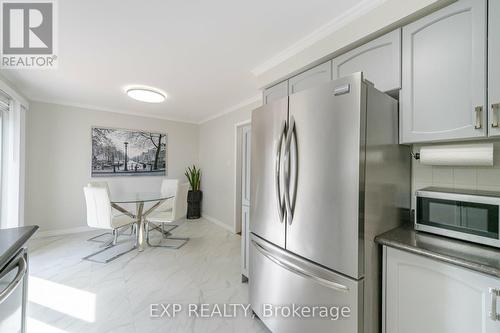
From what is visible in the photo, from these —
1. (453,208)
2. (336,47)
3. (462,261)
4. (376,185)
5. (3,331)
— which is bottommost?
(3,331)

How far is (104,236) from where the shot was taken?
11.6 ft

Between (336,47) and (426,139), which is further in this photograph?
(336,47)

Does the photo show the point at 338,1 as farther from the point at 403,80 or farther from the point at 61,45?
the point at 61,45

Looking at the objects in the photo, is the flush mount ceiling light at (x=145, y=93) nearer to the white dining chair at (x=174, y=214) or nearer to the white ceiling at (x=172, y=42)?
the white ceiling at (x=172, y=42)

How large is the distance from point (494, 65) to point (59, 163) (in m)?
5.17

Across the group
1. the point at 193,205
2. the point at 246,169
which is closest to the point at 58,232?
the point at 193,205

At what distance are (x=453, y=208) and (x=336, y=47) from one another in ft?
4.13

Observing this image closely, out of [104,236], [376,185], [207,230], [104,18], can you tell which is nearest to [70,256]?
[104,236]

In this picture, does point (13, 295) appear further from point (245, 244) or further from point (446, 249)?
point (446, 249)

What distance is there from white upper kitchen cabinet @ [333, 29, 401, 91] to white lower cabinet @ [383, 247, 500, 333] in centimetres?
100

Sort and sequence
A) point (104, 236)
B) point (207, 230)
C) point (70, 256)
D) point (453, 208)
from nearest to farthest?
point (453, 208) < point (70, 256) < point (104, 236) < point (207, 230)

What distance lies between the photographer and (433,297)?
3.13ft

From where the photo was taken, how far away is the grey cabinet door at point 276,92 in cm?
198

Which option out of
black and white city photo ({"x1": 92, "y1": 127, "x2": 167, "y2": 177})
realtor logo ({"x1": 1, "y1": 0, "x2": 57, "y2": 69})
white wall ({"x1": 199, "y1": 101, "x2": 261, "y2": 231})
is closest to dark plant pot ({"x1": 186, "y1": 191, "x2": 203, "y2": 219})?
white wall ({"x1": 199, "y1": 101, "x2": 261, "y2": 231})
